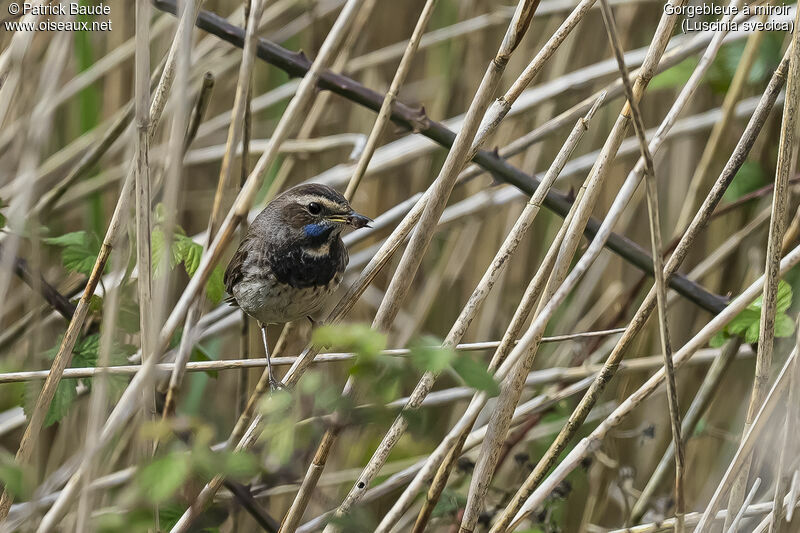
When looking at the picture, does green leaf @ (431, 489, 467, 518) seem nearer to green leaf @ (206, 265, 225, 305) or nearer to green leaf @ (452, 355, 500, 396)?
green leaf @ (206, 265, 225, 305)

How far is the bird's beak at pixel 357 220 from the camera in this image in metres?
2.78

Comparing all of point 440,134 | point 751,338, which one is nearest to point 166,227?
point 440,134

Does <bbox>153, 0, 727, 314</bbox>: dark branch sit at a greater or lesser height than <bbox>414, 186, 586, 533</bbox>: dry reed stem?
greater

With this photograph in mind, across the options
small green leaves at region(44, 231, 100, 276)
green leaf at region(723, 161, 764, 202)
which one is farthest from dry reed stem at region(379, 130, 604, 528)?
green leaf at region(723, 161, 764, 202)

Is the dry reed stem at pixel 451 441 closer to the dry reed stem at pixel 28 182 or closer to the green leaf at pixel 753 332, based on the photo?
the green leaf at pixel 753 332

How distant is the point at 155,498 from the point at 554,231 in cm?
304

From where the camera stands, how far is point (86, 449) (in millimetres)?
1839

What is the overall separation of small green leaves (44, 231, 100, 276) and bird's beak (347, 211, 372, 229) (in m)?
0.84

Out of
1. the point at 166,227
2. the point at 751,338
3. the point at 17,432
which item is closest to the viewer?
the point at 166,227

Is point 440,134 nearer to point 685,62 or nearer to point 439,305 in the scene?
point 685,62

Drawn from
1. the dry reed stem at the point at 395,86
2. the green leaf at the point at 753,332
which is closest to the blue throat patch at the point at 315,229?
the dry reed stem at the point at 395,86

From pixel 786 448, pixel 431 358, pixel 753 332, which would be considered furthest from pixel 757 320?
pixel 431 358

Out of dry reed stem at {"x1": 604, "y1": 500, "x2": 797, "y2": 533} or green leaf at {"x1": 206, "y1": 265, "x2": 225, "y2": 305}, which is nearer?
dry reed stem at {"x1": 604, "y1": 500, "x2": 797, "y2": 533}

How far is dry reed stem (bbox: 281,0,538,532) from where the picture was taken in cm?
210
